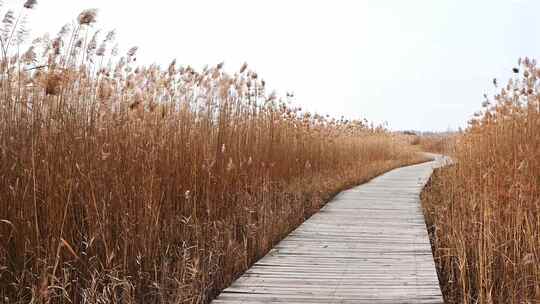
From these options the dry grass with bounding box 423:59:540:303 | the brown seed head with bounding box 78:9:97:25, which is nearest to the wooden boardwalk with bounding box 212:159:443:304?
the dry grass with bounding box 423:59:540:303

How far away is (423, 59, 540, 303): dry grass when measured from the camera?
2824 millimetres

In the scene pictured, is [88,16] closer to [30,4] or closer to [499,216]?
[30,4]

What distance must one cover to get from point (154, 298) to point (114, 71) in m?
1.56

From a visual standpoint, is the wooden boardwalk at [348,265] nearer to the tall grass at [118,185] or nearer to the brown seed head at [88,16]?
the tall grass at [118,185]

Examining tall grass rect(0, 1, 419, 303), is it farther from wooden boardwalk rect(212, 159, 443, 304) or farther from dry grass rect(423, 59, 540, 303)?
dry grass rect(423, 59, 540, 303)

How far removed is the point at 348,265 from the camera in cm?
304

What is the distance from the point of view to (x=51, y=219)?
2.29m

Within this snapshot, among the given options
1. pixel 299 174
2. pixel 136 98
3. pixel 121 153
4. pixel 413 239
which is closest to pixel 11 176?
pixel 121 153

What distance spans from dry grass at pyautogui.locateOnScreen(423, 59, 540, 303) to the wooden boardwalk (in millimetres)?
189

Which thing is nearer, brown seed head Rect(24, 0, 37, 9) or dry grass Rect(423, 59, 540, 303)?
brown seed head Rect(24, 0, 37, 9)

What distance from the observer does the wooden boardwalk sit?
2.46 m

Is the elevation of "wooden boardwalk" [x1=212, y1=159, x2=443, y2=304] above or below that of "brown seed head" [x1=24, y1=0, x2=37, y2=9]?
below

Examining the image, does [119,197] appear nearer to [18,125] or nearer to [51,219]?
[51,219]

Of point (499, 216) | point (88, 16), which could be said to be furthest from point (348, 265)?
point (88, 16)
